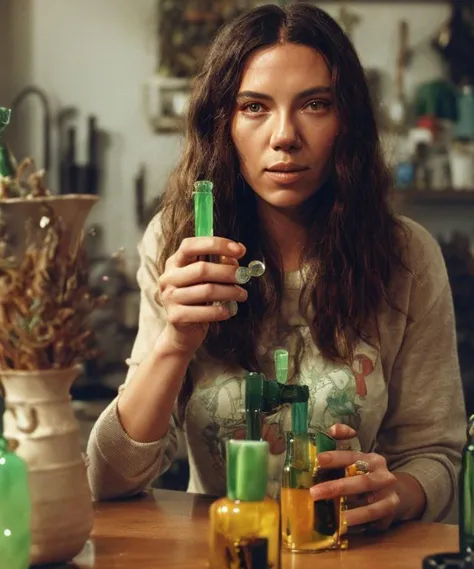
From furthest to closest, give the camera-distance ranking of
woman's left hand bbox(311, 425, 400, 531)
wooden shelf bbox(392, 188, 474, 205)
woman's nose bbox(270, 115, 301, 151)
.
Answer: wooden shelf bbox(392, 188, 474, 205)
woman's nose bbox(270, 115, 301, 151)
woman's left hand bbox(311, 425, 400, 531)

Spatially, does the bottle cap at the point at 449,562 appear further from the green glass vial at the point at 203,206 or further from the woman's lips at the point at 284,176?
the woman's lips at the point at 284,176

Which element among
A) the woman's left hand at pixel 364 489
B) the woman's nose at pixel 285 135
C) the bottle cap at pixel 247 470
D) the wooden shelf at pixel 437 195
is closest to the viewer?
the bottle cap at pixel 247 470

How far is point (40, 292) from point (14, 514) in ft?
0.67

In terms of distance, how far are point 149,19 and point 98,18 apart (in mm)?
196

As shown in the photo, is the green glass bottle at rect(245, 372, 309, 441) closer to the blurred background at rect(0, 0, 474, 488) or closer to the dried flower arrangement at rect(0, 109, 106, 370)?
the dried flower arrangement at rect(0, 109, 106, 370)

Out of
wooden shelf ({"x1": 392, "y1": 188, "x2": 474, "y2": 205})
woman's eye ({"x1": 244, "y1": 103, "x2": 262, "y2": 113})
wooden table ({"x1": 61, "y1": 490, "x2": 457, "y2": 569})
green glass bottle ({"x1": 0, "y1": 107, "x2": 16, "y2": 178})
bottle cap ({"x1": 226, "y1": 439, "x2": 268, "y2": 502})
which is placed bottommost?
wooden table ({"x1": 61, "y1": 490, "x2": 457, "y2": 569})

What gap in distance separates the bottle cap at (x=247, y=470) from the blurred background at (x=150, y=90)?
3124mm

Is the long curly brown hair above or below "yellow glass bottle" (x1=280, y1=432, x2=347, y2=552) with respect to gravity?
above

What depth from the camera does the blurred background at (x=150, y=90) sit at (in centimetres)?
407

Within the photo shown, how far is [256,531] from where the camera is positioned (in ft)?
3.10

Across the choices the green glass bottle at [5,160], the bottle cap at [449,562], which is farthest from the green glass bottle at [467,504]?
the green glass bottle at [5,160]

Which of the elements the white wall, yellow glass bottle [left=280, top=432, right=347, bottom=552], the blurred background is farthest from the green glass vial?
the white wall

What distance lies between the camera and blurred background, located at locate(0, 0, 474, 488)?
4.07m

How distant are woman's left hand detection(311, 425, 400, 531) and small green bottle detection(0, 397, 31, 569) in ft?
0.99
